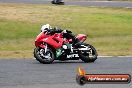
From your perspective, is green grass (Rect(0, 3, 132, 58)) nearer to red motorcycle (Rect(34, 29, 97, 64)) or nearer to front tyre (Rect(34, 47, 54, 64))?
red motorcycle (Rect(34, 29, 97, 64))

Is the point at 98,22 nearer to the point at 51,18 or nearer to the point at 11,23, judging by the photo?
the point at 51,18

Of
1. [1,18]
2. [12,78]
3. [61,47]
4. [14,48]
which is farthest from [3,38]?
[12,78]

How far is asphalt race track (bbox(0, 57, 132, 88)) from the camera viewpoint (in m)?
10.1

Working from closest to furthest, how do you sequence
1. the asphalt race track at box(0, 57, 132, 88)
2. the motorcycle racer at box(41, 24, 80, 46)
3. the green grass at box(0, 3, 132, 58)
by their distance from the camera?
the asphalt race track at box(0, 57, 132, 88) → the motorcycle racer at box(41, 24, 80, 46) → the green grass at box(0, 3, 132, 58)

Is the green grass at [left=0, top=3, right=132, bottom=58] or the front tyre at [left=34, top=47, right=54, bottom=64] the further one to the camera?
the green grass at [left=0, top=3, right=132, bottom=58]

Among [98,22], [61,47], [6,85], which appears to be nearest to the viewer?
[6,85]

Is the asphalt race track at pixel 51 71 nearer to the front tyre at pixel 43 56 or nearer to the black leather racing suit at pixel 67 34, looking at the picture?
the front tyre at pixel 43 56

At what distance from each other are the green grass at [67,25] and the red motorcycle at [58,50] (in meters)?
3.08

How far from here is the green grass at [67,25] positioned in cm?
2173

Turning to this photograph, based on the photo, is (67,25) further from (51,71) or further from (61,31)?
(51,71)

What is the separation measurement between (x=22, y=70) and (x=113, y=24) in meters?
16.9

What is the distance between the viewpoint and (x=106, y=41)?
22844mm

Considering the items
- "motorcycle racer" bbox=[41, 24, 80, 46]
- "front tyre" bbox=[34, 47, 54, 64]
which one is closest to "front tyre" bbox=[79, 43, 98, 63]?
"motorcycle racer" bbox=[41, 24, 80, 46]

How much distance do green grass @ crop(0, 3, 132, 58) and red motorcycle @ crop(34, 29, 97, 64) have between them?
3.08 metres
